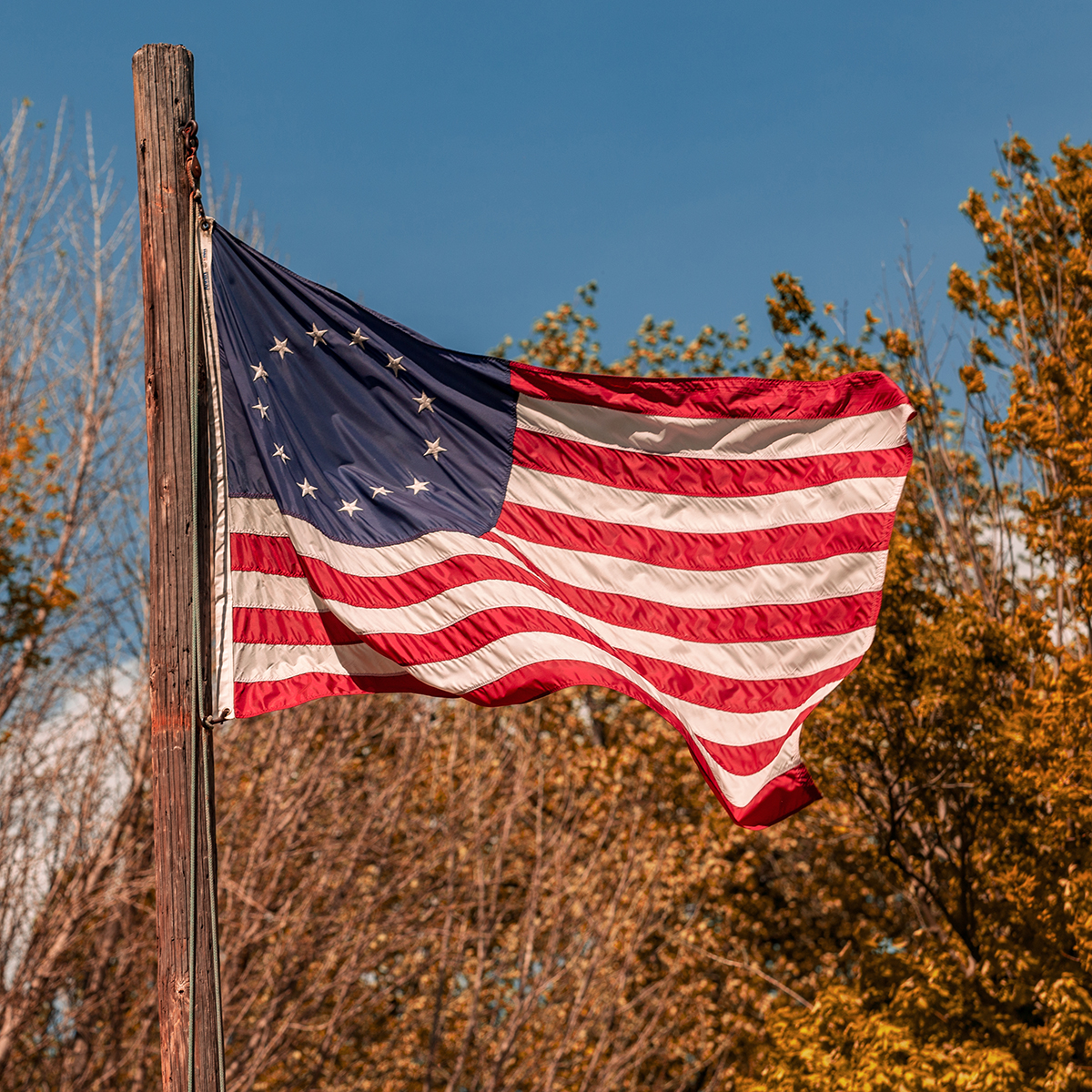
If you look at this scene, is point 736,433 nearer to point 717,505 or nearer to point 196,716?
point 717,505

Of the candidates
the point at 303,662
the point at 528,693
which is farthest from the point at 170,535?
the point at 528,693

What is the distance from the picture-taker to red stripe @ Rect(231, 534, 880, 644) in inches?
186

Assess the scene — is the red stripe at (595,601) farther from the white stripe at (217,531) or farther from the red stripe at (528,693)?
the red stripe at (528,693)

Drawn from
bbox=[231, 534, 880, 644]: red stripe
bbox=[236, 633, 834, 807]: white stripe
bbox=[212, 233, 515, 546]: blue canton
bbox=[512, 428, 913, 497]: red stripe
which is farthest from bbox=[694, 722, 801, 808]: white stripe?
bbox=[212, 233, 515, 546]: blue canton

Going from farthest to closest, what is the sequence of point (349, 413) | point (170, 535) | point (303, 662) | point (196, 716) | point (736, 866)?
point (736, 866)
point (349, 413)
point (303, 662)
point (170, 535)
point (196, 716)

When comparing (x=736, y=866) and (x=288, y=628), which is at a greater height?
(x=288, y=628)

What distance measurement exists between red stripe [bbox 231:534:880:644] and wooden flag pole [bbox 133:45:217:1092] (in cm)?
32

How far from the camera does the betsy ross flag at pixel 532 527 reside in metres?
4.69

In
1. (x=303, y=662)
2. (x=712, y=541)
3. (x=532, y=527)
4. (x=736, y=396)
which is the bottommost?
(x=303, y=662)

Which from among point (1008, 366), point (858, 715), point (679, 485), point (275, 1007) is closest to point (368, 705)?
point (275, 1007)

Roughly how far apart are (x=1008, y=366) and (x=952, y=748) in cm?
445

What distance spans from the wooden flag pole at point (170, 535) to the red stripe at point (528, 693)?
0.28 m

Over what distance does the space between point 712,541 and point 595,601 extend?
2.04 feet

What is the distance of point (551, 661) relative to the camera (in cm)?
478
